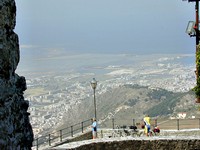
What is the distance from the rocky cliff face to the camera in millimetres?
3119

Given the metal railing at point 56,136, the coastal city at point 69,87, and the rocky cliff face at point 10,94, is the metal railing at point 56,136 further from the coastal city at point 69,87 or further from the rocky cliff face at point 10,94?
the coastal city at point 69,87

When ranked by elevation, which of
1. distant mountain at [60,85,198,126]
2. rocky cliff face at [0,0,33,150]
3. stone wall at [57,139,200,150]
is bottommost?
distant mountain at [60,85,198,126]

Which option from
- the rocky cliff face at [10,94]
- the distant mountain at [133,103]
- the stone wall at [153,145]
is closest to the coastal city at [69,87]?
the distant mountain at [133,103]

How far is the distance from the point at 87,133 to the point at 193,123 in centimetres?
539

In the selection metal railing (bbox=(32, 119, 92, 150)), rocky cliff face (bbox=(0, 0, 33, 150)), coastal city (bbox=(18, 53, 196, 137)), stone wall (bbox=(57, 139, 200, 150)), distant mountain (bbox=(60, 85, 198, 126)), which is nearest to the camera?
rocky cliff face (bbox=(0, 0, 33, 150))

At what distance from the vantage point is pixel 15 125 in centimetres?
320

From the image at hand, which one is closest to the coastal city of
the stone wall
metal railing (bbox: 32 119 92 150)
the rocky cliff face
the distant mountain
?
the distant mountain

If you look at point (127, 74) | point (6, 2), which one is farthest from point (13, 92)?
point (127, 74)

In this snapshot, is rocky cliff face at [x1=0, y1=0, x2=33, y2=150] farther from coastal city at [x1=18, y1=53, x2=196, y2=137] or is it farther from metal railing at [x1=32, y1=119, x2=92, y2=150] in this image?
coastal city at [x1=18, y1=53, x2=196, y2=137]

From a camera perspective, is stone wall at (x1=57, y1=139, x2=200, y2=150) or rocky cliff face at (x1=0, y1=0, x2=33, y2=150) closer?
rocky cliff face at (x1=0, y1=0, x2=33, y2=150)

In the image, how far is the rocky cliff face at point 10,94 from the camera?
3.12 metres

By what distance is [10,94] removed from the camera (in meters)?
3.22

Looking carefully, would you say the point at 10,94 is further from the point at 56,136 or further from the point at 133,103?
the point at 133,103

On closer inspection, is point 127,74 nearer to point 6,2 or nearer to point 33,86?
point 33,86
